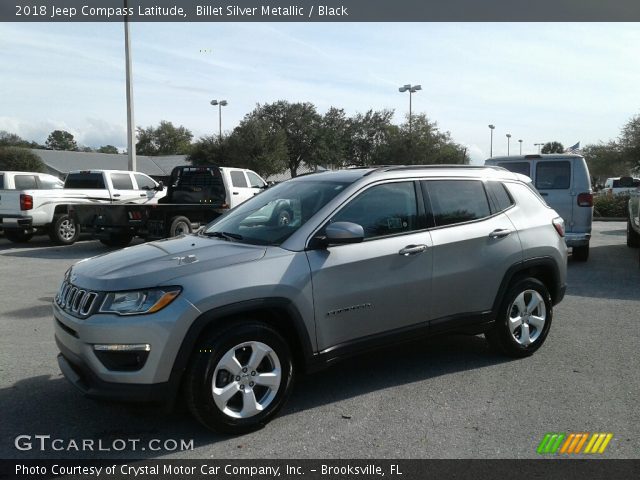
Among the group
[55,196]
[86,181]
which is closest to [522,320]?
[55,196]

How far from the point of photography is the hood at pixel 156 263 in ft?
11.9

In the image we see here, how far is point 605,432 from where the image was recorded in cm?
383

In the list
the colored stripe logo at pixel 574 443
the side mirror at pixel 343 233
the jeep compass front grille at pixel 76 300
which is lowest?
the colored stripe logo at pixel 574 443

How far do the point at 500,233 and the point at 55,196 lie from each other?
12714 millimetres

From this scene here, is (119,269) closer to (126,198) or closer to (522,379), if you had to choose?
(522,379)

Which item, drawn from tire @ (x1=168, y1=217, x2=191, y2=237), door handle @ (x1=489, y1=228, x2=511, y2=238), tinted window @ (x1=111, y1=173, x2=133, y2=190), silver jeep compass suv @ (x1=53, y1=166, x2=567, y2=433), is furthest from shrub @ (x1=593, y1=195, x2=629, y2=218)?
door handle @ (x1=489, y1=228, x2=511, y2=238)

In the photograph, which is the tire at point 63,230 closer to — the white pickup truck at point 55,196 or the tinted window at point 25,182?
the white pickup truck at point 55,196

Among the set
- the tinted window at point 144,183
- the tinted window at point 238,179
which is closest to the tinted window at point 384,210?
the tinted window at point 238,179

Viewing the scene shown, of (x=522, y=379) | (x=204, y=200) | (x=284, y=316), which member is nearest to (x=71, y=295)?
(x=284, y=316)

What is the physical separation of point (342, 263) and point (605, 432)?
6.79 ft

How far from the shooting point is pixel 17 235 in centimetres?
1543

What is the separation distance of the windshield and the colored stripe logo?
2189mm

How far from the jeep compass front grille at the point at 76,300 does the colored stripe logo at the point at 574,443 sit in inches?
116

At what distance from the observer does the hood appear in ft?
11.9
